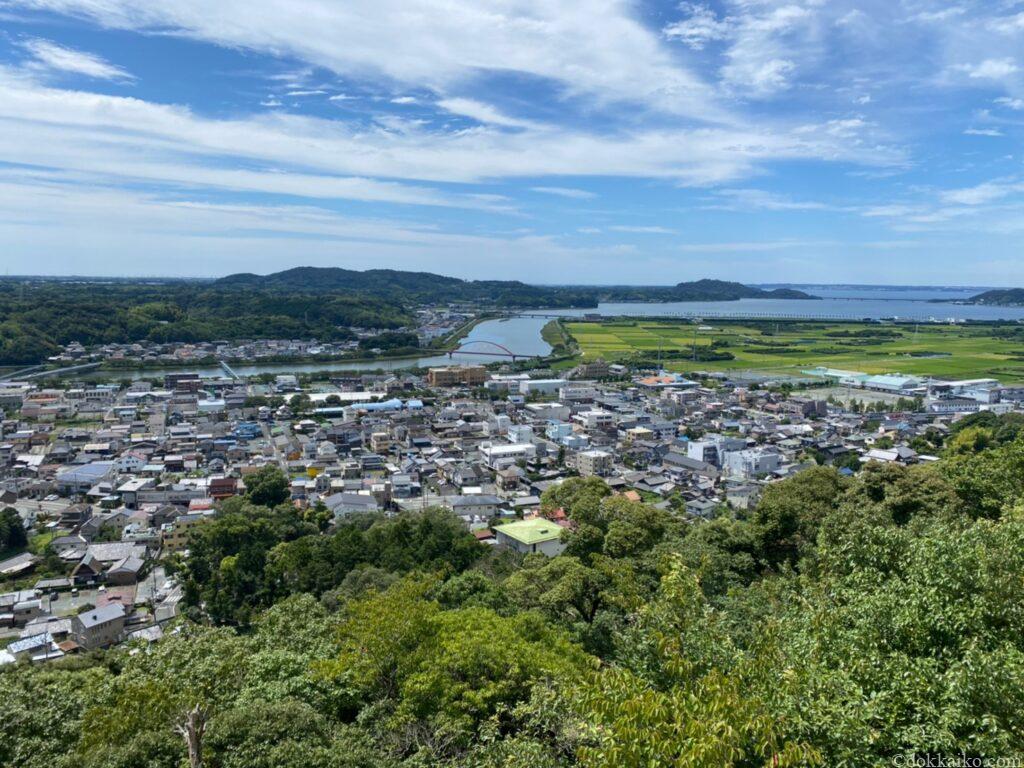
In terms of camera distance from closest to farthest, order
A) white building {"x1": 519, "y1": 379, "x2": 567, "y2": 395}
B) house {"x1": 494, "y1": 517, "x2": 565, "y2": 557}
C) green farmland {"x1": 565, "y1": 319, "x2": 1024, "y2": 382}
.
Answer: house {"x1": 494, "y1": 517, "x2": 565, "y2": 557}, white building {"x1": 519, "y1": 379, "x2": 567, "y2": 395}, green farmland {"x1": 565, "y1": 319, "x2": 1024, "y2": 382}

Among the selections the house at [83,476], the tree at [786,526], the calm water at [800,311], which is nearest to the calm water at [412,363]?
the house at [83,476]

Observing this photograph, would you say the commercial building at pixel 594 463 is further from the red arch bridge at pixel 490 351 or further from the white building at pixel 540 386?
the red arch bridge at pixel 490 351

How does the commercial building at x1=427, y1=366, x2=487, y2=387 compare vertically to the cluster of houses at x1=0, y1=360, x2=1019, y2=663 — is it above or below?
above

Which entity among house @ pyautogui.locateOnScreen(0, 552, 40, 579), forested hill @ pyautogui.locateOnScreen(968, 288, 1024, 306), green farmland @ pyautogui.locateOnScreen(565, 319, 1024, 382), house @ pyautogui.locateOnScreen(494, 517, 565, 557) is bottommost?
house @ pyautogui.locateOnScreen(0, 552, 40, 579)

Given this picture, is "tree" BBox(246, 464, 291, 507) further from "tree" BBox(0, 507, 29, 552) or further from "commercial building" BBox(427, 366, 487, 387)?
"commercial building" BBox(427, 366, 487, 387)

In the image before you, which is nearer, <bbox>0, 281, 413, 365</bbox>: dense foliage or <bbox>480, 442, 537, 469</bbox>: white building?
<bbox>480, 442, 537, 469</bbox>: white building

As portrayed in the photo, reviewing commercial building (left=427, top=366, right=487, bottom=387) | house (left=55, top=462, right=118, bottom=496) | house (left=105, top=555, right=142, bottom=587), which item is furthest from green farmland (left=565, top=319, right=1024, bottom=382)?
house (left=105, top=555, right=142, bottom=587)

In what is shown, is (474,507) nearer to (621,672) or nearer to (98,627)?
(98,627)
